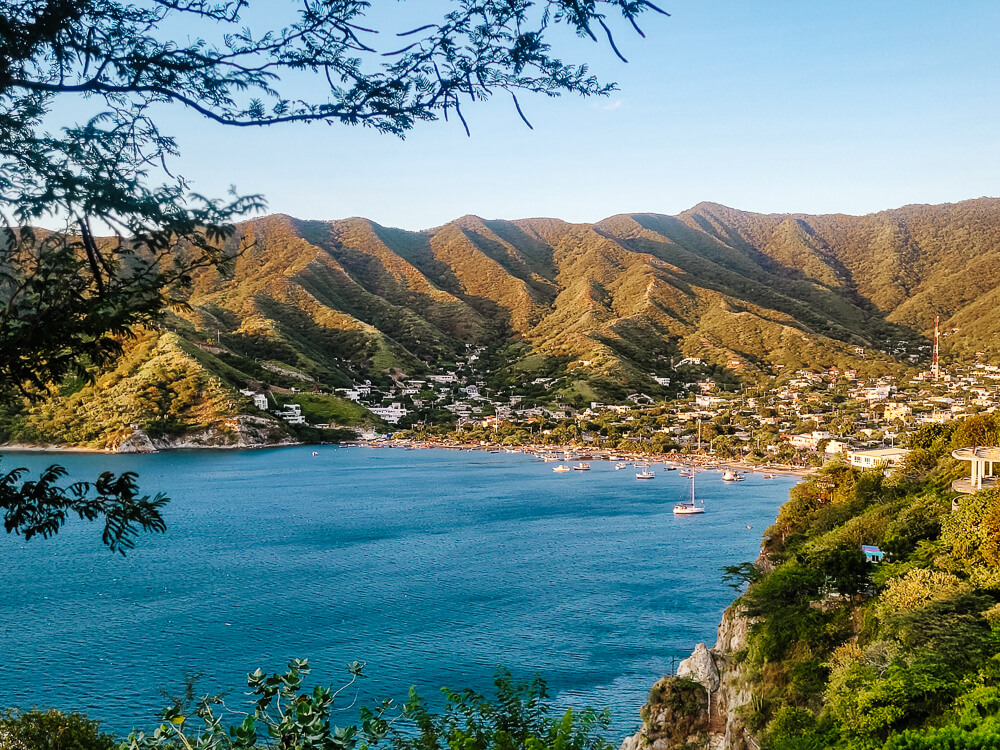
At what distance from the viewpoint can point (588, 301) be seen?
107m

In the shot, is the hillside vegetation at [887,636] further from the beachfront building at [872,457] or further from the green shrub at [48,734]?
the beachfront building at [872,457]

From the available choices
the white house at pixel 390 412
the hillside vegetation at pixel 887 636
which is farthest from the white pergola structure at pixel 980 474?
the white house at pixel 390 412

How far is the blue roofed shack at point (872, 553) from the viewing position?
13792 mm

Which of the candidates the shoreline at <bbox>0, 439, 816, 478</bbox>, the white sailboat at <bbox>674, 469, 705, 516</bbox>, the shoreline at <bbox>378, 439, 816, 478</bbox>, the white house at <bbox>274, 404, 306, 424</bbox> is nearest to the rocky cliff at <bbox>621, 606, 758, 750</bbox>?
the white sailboat at <bbox>674, 469, 705, 516</bbox>

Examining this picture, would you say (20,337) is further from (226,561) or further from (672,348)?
(672,348)

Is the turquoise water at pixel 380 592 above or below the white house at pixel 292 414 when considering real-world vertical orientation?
below

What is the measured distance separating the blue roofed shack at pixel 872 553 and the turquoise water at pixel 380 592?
212 inches

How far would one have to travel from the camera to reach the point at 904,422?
61.0 metres

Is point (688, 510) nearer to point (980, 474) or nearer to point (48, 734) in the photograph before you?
point (980, 474)

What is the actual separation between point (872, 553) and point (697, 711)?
4528mm

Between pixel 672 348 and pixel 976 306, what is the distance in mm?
41026

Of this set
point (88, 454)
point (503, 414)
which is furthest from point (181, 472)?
point (503, 414)

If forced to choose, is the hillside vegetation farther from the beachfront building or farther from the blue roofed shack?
the beachfront building

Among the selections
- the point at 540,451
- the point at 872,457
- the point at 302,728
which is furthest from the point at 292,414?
the point at 302,728
